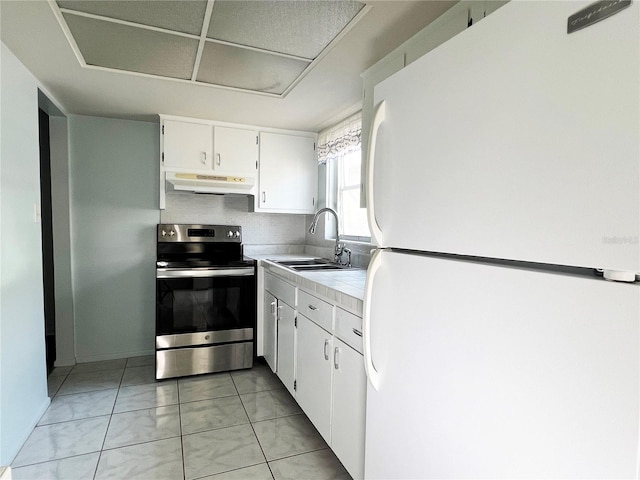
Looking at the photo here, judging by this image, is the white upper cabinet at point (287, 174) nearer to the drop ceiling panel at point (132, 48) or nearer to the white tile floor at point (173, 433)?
the drop ceiling panel at point (132, 48)

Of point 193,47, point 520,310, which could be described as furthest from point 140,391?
point 520,310

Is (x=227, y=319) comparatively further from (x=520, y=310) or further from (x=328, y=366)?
(x=520, y=310)

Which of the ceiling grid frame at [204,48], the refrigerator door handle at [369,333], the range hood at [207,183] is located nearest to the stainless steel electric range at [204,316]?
the range hood at [207,183]

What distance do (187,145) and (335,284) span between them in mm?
1930

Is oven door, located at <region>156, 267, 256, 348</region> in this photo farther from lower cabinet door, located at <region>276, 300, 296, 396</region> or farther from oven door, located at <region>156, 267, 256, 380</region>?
lower cabinet door, located at <region>276, 300, 296, 396</region>

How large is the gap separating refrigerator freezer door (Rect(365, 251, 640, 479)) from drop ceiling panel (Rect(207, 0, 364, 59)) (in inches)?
42.0

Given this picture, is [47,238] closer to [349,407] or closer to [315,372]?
[315,372]

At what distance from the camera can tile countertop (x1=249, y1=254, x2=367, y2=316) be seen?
1548 mm

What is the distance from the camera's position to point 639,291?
531mm

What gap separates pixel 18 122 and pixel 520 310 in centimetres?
246

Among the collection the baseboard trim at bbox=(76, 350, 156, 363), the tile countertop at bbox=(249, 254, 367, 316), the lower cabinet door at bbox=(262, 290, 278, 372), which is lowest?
the baseboard trim at bbox=(76, 350, 156, 363)

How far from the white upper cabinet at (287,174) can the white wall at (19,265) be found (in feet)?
5.27

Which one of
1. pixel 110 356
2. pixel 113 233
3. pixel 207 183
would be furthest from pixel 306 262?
pixel 110 356

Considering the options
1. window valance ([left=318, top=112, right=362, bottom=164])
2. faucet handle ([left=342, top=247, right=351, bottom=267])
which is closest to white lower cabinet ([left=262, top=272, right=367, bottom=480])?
faucet handle ([left=342, top=247, right=351, bottom=267])
